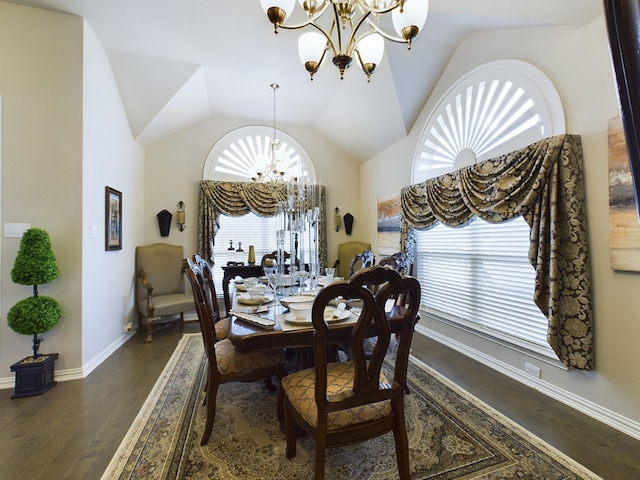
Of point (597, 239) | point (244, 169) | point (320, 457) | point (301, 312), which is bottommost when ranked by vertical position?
point (320, 457)

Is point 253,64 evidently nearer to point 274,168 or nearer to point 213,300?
point 274,168

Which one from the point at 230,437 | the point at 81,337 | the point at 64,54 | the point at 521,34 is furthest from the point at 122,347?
the point at 521,34

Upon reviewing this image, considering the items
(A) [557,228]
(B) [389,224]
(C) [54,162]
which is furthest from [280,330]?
(B) [389,224]

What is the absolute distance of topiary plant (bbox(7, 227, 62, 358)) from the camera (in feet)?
7.76

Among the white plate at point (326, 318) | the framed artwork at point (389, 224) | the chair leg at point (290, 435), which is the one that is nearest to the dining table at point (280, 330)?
the white plate at point (326, 318)

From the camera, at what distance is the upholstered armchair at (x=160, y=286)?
12.4 ft

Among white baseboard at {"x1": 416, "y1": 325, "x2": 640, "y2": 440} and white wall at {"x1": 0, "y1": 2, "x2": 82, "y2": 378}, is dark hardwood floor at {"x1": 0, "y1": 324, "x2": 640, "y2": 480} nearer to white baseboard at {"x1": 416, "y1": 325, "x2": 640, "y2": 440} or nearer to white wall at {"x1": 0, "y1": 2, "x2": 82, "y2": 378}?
white baseboard at {"x1": 416, "y1": 325, "x2": 640, "y2": 440}

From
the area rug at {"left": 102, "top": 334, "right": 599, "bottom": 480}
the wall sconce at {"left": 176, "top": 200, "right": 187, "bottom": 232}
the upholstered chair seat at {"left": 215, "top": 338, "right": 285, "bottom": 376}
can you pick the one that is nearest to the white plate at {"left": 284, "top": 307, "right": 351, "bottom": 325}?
the upholstered chair seat at {"left": 215, "top": 338, "right": 285, "bottom": 376}

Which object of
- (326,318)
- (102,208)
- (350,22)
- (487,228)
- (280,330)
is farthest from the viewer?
(102,208)

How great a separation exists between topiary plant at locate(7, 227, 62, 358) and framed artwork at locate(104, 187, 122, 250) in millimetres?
725

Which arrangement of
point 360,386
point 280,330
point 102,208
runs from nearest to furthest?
point 360,386, point 280,330, point 102,208

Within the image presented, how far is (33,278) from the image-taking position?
2379 mm

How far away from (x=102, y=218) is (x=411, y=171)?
12.0 feet

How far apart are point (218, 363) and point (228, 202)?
3.31 meters
